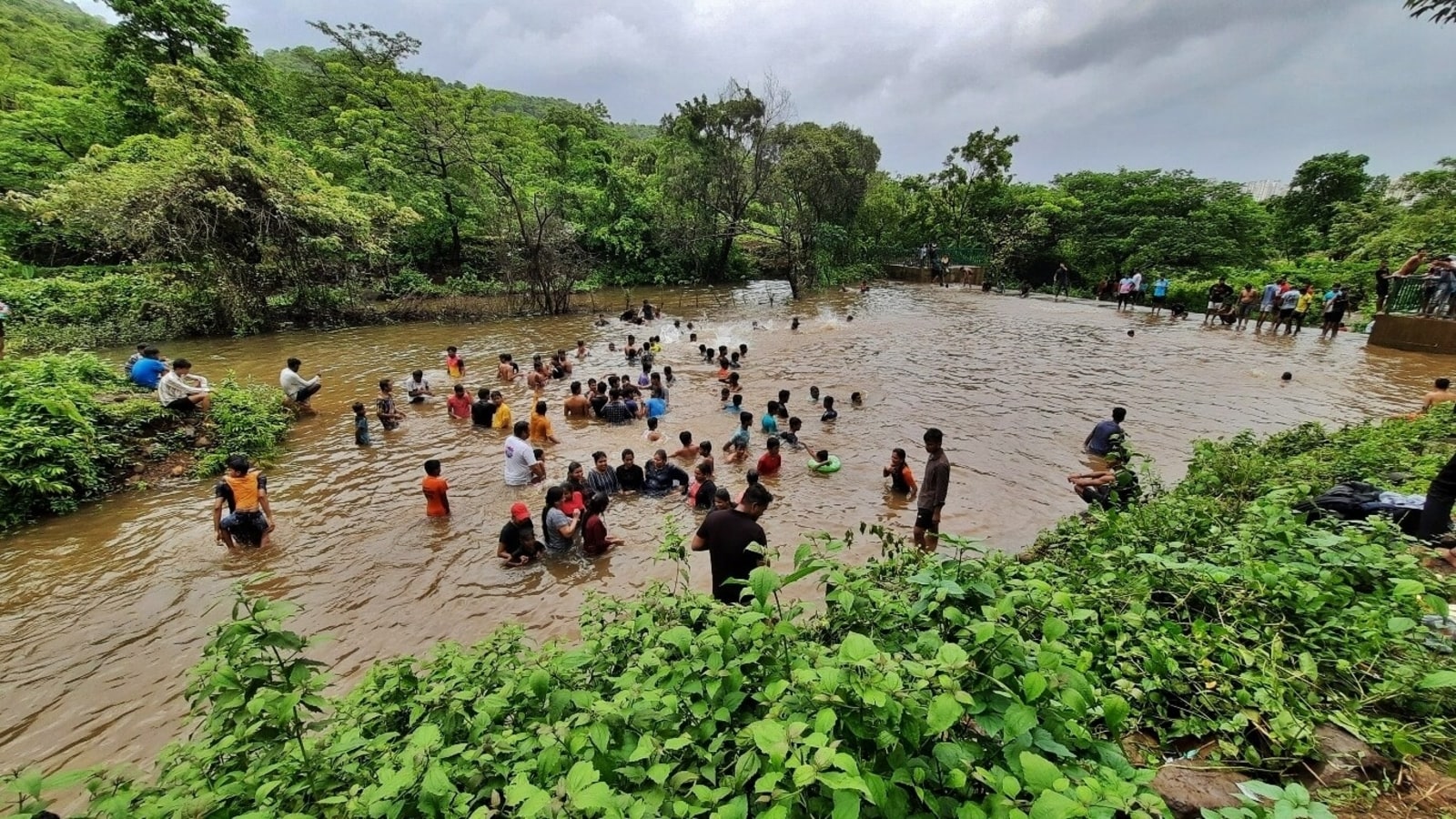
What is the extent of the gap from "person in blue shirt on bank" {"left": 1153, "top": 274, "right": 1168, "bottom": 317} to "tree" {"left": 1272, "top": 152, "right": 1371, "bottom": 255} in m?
16.0

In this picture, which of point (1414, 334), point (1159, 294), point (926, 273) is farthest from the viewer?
point (926, 273)

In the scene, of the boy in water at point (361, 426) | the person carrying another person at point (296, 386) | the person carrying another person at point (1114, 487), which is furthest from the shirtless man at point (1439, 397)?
the person carrying another person at point (296, 386)

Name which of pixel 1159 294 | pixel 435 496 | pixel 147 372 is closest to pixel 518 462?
pixel 435 496

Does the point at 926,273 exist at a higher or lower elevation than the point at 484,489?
higher

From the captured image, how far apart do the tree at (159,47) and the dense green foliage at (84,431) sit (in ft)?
82.4

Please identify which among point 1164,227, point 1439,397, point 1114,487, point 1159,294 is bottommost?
point 1114,487

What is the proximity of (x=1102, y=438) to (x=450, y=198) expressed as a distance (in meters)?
32.0

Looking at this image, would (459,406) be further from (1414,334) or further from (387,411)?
(1414,334)

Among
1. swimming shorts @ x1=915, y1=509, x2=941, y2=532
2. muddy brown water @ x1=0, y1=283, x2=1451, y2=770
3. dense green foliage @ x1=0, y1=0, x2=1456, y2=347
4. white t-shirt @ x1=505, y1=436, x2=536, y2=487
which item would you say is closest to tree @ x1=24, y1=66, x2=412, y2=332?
dense green foliage @ x1=0, y1=0, x2=1456, y2=347

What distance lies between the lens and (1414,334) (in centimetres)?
1606

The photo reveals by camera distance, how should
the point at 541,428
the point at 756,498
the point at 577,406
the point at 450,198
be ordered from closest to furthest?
1. the point at 756,498
2. the point at 541,428
3. the point at 577,406
4. the point at 450,198

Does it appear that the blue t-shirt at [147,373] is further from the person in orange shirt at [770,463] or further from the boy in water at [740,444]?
the person in orange shirt at [770,463]

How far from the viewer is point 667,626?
3.36 metres

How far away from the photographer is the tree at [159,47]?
25859mm
